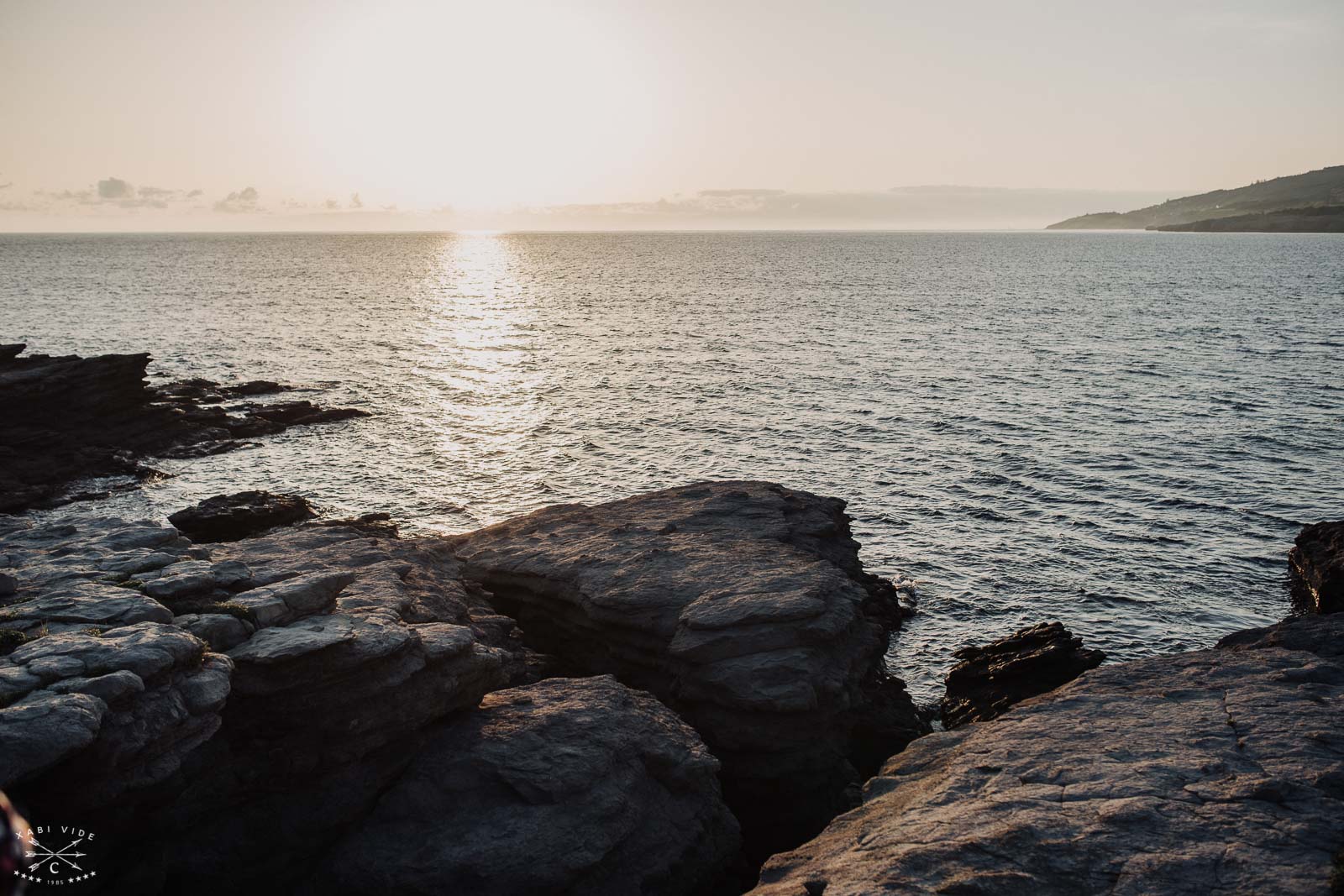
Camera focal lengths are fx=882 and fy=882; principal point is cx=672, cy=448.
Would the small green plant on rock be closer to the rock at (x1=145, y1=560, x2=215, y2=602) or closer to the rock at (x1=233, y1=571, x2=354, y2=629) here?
the rock at (x1=145, y1=560, x2=215, y2=602)

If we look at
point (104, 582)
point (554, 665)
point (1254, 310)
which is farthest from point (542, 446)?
point (1254, 310)

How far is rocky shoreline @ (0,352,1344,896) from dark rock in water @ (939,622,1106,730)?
0.38ft

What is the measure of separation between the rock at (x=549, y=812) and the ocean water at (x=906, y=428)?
11774 mm

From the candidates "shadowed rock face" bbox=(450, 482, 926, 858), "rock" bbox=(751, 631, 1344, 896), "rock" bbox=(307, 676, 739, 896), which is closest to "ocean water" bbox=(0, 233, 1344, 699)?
"shadowed rock face" bbox=(450, 482, 926, 858)

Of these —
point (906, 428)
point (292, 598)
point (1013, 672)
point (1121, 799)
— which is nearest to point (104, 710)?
point (292, 598)

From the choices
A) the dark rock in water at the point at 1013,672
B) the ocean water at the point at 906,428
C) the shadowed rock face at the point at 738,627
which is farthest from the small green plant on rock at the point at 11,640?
the ocean water at the point at 906,428

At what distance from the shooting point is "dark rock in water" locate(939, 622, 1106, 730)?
78.7ft

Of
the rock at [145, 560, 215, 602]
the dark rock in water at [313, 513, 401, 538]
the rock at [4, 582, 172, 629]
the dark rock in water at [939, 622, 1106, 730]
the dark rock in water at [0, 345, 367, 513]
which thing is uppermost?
the rock at [4, 582, 172, 629]

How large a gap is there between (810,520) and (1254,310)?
107 meters

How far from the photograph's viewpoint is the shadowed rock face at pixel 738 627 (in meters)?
20.1

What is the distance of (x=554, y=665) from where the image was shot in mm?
23922

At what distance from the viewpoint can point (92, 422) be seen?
161 feet

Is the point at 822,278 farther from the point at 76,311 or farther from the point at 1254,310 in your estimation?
the point at 76,311

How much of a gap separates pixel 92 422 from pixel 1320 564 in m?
57.8
